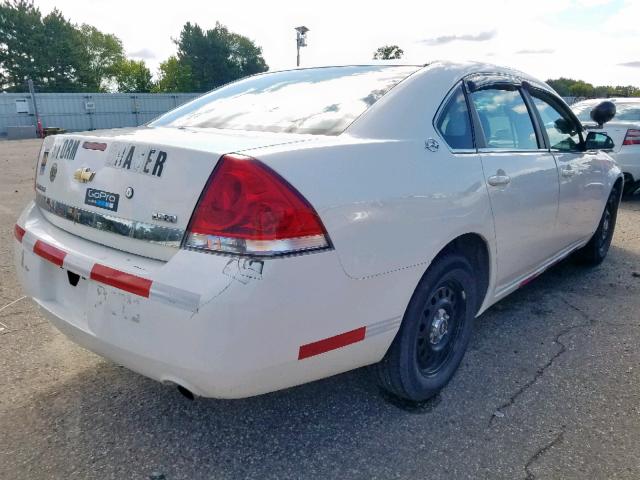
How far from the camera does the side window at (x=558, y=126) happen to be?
3457 mm

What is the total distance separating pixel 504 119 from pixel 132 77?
75097 mm

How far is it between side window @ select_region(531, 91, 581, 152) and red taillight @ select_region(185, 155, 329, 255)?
7.76 ft

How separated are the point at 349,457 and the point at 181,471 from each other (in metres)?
0.66

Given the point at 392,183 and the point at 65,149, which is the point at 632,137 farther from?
the point at 65,149

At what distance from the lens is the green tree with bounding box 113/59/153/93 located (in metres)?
69.0

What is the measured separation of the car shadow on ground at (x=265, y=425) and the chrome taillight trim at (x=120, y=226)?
90 centimetres

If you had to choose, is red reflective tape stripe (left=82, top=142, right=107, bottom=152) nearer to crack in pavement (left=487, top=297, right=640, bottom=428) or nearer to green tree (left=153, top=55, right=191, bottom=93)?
crack in pavement (left=487, top=297, right=640, bottom=428)

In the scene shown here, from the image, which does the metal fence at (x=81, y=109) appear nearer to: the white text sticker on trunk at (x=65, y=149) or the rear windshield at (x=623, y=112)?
the rear windshield at (x=623, y=112)

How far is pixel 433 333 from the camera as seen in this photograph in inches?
98.7

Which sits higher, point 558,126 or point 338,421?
point 558,126

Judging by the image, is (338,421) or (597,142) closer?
(338,421)

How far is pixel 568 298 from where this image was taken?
393 cm

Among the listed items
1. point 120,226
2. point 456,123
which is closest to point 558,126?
point 456,123

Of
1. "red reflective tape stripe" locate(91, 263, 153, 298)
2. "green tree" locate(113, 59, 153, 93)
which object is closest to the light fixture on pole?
"red reflective tape stripe" locate(91, 263, 153, 298)
